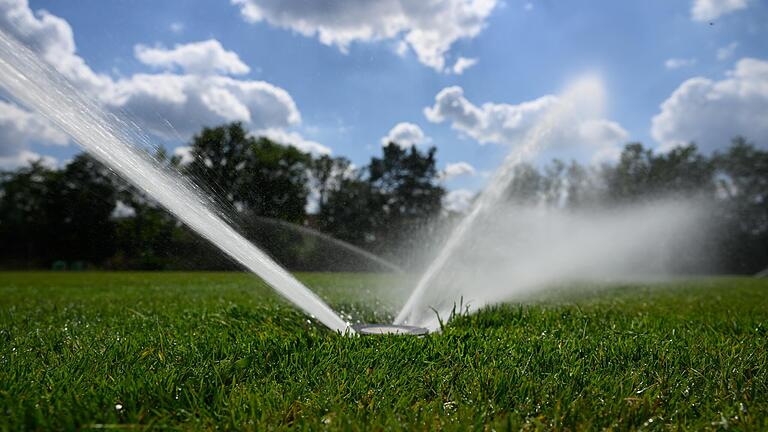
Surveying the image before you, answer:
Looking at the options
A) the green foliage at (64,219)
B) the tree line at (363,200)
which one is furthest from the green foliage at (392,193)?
the green foliage at (64,219)

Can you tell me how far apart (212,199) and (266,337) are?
210 centimetres

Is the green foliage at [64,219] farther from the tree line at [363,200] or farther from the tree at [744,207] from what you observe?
the tree at [744,207]

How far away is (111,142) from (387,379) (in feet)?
7.57

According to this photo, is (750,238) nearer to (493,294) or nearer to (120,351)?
(493,294)

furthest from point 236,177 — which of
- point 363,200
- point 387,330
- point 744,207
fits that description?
point 744,207

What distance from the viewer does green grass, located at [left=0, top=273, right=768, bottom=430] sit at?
1829 millimetres

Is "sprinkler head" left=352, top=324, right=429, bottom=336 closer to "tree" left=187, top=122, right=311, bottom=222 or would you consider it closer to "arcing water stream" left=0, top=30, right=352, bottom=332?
"arcing water stream" left=0, top=30, right=352, bottom=332

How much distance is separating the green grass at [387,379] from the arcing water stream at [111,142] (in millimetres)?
380

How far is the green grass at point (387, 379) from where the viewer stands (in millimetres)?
1829

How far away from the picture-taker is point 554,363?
8.33 feet

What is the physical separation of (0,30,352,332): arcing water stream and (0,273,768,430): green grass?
0.38 metres

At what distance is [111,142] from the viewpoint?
3320mm

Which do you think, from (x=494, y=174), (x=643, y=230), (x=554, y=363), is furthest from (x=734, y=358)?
(x=643, y=230)

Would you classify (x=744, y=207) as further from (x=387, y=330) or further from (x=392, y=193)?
(x=387, y=330)
